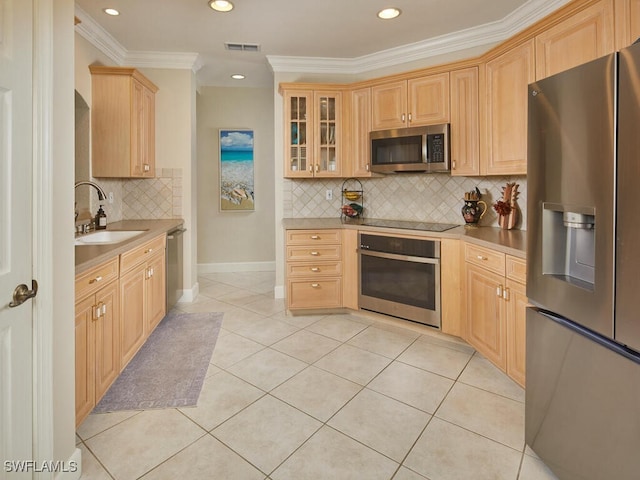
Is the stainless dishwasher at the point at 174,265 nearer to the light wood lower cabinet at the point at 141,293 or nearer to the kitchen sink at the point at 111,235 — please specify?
the light wood lower cabinet at the point at 141,293

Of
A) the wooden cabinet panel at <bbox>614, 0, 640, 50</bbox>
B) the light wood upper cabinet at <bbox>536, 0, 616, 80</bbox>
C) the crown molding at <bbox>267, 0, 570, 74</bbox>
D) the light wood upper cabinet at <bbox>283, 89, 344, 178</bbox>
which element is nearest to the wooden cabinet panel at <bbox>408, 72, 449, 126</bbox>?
the crown molding at <bbox>267, 0, 570, 74</bbox>

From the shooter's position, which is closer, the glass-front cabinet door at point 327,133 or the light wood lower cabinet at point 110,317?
the light wood lower cabinet at point 110,317

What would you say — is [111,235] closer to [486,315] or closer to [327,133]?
[327,133]

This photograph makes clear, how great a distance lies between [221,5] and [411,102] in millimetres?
1796

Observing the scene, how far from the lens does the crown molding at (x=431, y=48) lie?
9.40 feet

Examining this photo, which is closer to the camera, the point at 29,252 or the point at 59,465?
the point at 29,252

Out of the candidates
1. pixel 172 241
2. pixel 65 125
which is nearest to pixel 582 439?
pixel 65 125

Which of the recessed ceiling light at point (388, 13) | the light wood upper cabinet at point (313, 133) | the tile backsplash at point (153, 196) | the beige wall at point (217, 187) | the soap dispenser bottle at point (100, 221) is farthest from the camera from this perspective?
the beige wall at point (217, 187)

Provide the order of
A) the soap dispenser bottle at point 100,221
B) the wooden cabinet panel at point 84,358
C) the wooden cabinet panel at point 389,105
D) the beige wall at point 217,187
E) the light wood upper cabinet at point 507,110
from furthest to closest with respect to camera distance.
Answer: the beige wall at point 217,187
the wooden cabinet panel at point 389,105
the soap dispenser bottle at point 100,221
the light wood upper cabinet at point 507,110
the wooden cabinet panel at point 84,358

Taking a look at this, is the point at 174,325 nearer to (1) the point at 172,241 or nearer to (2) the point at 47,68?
(1) the point at 172,241

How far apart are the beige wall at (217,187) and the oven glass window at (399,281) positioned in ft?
8.55

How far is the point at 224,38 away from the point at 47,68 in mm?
2606

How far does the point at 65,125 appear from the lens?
1.46 m

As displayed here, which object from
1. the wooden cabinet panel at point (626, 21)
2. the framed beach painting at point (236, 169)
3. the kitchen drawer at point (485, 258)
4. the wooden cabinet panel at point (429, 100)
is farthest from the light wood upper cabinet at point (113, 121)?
the wooden cabinet panel at point (626, 21)
